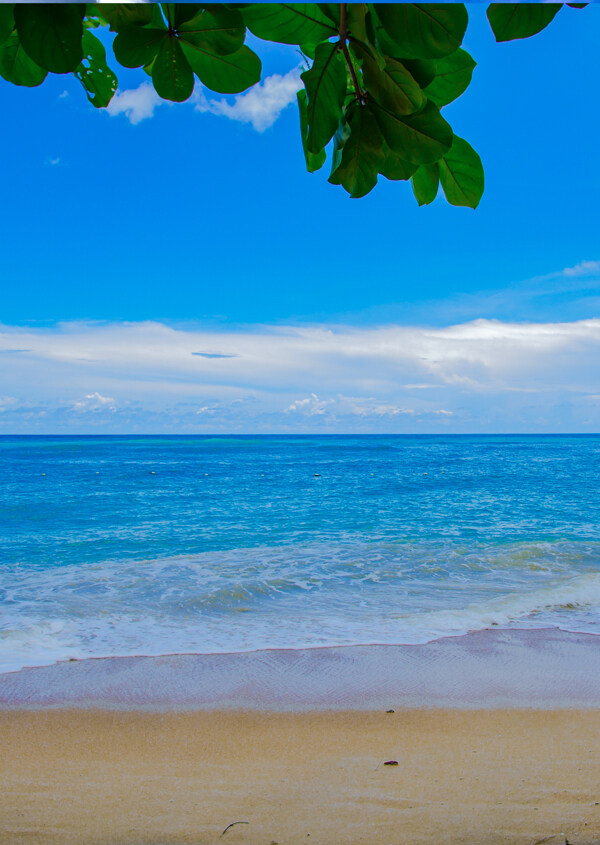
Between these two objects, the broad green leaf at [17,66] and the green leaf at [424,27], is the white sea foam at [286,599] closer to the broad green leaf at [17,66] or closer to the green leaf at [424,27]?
the broad green leaf at [17,66]

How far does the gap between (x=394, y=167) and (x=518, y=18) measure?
6.3 inches

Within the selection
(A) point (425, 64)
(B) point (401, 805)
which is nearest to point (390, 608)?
(B) point (401, 805)

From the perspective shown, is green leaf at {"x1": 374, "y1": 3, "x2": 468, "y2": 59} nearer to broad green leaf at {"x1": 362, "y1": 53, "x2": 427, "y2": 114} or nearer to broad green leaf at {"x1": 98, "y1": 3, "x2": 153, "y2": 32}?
broad green leaf at {"x1": 362, "y1": 53, "x2": 427, "y2": 114}

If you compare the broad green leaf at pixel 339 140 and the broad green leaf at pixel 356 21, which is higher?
the broad green leaf at pixel 356 21

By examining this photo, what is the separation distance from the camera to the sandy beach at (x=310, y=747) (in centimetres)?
261

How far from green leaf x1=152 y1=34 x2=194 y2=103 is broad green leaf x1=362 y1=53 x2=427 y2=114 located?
0.16 meters

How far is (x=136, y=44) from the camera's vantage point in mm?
476

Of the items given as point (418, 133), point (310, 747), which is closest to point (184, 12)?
point (418, 133)

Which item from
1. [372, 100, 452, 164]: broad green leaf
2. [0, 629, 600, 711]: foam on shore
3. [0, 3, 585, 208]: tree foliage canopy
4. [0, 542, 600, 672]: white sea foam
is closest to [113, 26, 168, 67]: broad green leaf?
[0, 3, 585, 208]: tree foliage canopy

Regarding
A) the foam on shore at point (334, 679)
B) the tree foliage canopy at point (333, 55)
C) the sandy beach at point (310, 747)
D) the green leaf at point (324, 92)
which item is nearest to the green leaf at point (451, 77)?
the tree foliage canopy at point (333, 55)

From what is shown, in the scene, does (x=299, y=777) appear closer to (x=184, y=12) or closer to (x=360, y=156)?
(x=360, y=156)

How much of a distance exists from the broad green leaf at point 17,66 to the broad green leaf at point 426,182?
1.30 feet

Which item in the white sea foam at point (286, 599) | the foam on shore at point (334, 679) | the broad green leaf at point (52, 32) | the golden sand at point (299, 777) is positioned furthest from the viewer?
the white sea foam at point (286, 599)

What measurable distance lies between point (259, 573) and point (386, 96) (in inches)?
311
